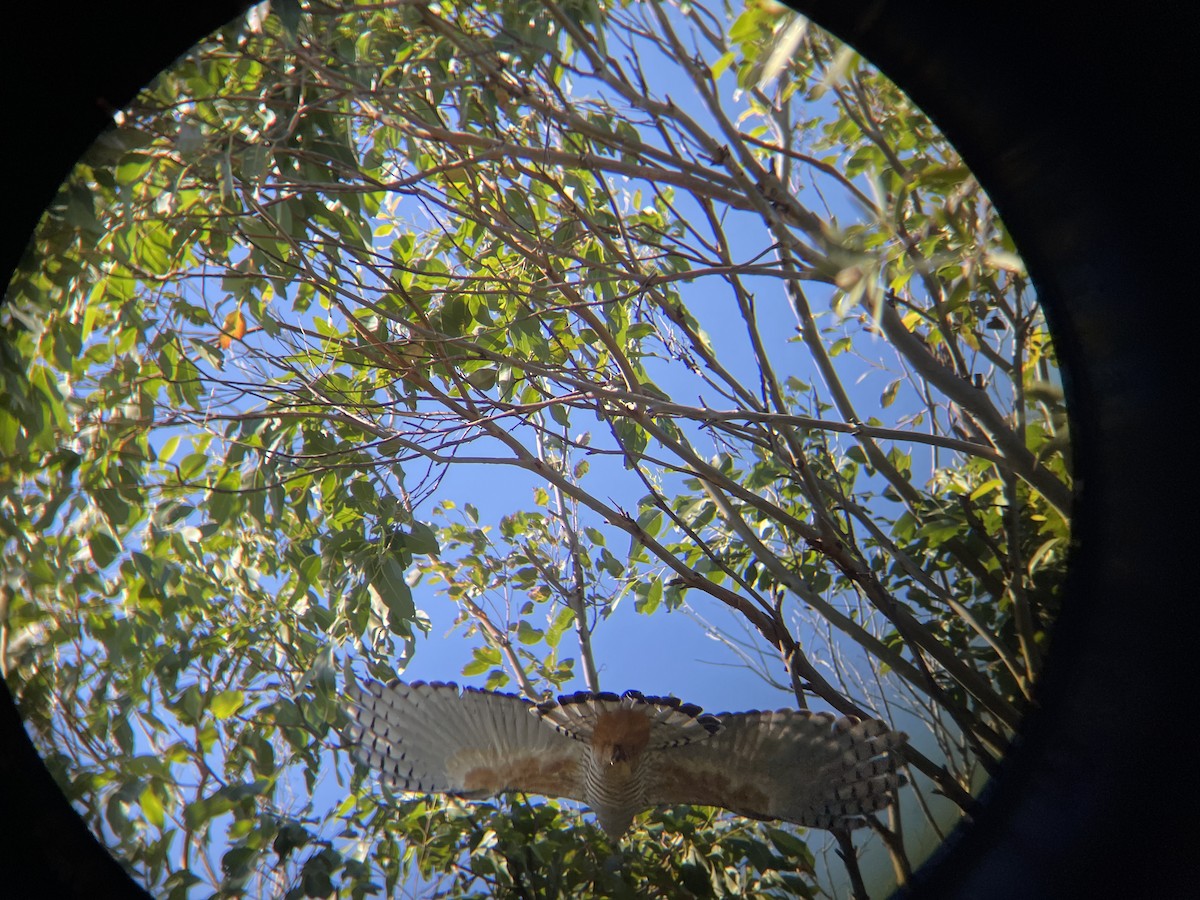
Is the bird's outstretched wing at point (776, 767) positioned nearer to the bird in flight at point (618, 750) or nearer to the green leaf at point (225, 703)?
the bird in flight at point (618, 750)

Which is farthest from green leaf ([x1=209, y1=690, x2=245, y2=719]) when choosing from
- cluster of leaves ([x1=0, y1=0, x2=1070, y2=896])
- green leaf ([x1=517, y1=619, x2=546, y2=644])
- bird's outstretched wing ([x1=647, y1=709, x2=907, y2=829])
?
bird's outstretched wing ([x1=647, y1=709, x2=907, y2=829])

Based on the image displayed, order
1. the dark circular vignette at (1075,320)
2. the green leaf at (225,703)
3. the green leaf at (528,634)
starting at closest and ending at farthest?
the dark circular vignette at (1075,320)
the green leaf at (225,703)
the green leaf at (528,634)

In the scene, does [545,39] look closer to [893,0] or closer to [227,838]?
[893,0]

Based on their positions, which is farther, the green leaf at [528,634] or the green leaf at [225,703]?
the green leaf at [528,634]

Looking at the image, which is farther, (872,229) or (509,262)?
(509,262)

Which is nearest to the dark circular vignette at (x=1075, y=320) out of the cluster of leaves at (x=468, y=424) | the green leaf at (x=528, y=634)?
the cluster of leaves at (x=468, y=424)

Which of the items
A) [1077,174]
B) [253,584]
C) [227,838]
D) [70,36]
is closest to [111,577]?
[253,584]
